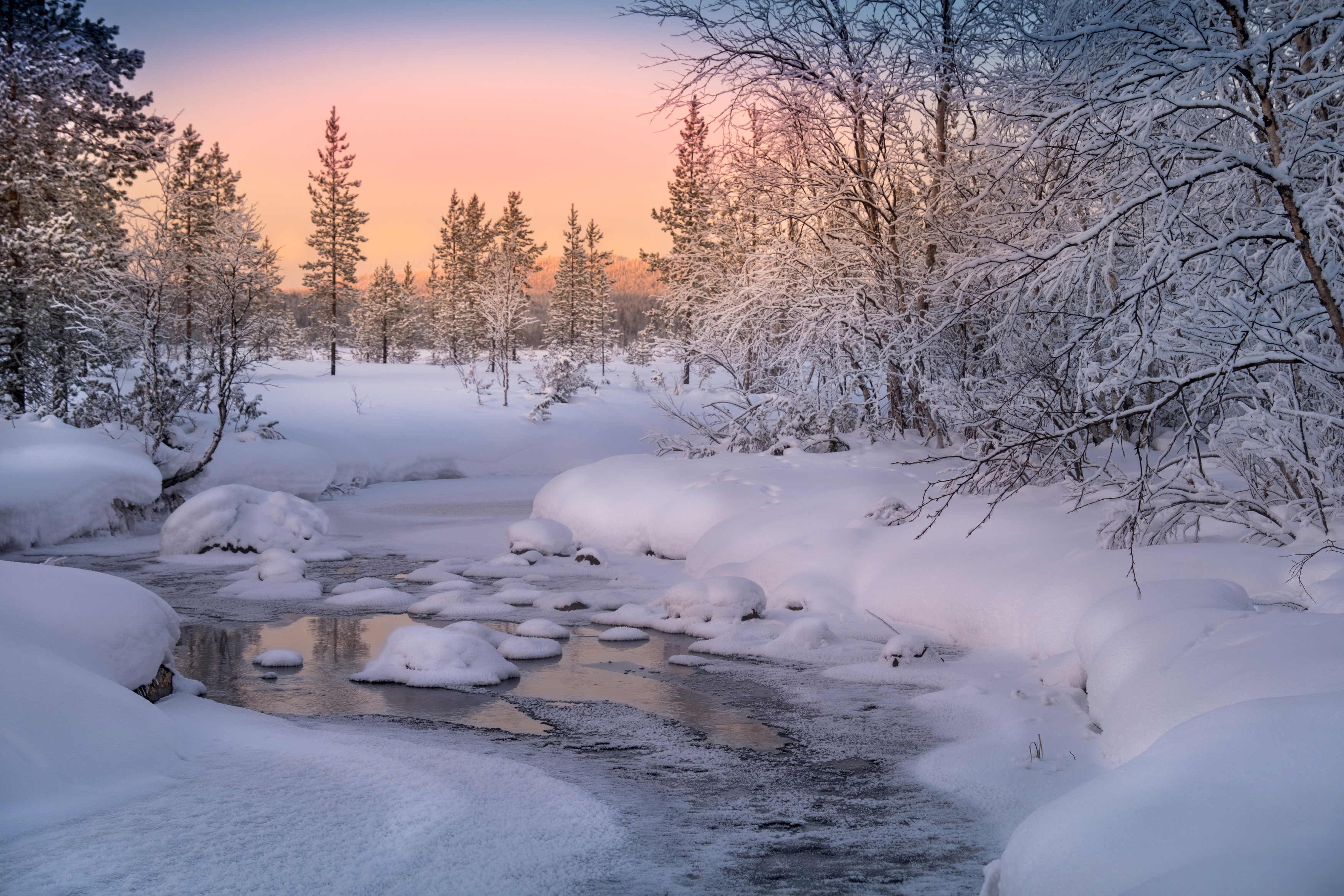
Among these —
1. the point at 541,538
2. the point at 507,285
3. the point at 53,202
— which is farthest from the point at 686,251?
the point at 541,538

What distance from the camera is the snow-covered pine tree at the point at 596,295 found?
5697 cm

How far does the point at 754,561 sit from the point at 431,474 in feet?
49.5

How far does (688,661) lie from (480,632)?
70.1 inches

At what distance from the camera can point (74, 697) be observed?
4473 millimetres

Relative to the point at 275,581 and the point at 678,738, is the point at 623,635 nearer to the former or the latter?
the point at 678,738

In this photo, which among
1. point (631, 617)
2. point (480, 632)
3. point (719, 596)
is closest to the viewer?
point (480, 632)

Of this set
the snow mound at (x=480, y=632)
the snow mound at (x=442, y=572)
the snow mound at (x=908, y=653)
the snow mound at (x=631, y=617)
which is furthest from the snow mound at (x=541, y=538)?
the snow mound at (x=908, y=653)

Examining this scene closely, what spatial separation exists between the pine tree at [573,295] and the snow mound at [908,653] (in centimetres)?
4970

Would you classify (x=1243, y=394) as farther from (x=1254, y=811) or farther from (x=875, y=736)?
(x=1254, y=811)

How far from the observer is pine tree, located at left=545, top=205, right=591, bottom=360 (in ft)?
185

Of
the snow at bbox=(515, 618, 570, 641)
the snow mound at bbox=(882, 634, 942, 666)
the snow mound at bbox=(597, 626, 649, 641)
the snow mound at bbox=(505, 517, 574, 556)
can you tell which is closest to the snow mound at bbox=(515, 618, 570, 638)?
the snow at bbox=(515, 618, 570, 641)

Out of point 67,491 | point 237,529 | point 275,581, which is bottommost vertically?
point 275,581

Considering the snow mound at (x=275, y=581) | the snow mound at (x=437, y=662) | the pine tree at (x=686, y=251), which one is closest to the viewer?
the snow mound at (x=437, y=662)

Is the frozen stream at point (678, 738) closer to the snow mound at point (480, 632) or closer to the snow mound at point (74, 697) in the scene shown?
the snow mound at point (480, 632)
